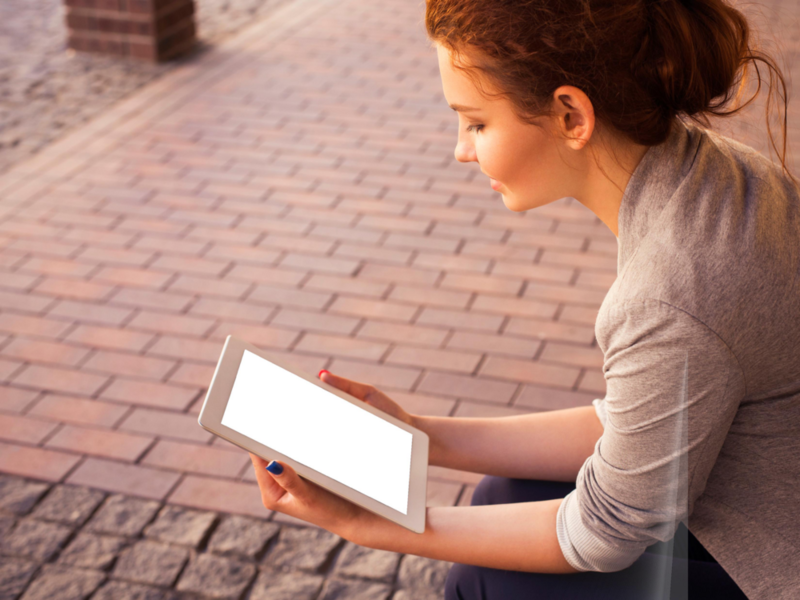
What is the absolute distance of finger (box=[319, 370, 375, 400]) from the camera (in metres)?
1.64

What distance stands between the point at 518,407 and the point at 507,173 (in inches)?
66.8

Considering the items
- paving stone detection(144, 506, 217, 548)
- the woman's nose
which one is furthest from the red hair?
paving stone detection(144, 506, 217, 548)

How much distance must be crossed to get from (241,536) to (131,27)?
16.1 ft

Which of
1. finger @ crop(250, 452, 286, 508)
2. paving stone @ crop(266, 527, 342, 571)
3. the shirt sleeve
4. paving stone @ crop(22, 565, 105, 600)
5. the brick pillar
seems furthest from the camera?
the brick pillar

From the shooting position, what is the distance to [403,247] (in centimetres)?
404

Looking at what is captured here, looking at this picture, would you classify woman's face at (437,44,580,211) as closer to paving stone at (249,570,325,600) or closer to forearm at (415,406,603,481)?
forearm at (415,406,603,481)

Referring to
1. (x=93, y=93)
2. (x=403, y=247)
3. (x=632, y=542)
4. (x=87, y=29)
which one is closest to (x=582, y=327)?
(x=403, y=247)

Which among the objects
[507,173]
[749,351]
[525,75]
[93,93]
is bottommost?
[93,93]

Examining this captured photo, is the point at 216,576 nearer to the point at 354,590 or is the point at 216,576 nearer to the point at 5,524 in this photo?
the point at 354,590

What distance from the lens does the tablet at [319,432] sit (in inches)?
54.5

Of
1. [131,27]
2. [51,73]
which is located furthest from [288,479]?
[131,27]

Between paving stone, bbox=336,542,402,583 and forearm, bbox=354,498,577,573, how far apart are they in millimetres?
866

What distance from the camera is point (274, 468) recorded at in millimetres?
1337

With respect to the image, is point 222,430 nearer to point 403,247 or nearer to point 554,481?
point 554,481
